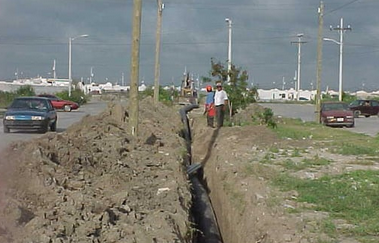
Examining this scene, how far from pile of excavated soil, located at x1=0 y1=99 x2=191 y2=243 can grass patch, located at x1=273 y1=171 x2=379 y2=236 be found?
201cm

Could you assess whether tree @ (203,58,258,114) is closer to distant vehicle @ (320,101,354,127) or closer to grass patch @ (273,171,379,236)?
distant vehicle @ (320,101,354,127)

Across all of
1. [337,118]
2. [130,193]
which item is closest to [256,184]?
[130,193]

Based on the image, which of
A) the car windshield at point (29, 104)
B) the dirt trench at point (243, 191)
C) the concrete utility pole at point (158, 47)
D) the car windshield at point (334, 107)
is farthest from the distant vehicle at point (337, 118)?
the car windshield at point (29, 104)

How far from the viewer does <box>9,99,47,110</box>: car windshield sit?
2633cm

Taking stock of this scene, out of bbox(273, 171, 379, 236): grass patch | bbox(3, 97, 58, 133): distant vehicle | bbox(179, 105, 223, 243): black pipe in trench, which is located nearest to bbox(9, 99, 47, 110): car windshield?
bbox(3, 97, 58, 133): distant vehicle

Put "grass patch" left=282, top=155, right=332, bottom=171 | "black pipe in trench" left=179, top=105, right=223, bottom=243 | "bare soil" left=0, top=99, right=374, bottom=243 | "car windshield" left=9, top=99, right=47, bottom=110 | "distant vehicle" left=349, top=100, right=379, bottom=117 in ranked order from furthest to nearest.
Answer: "distant vehicle" left=349, top=100, right=379, bottom=117
"car windshield" left=9, top=99, right=47, bottom=110
"grass patch" left=282, top=155, right=332, bottom=171
"black pipe in trench" left=179, top=105, right=223, bottom=243
"bare soil" left=0, top=99, right=374, bottom=243

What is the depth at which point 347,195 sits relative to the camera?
1089 centimetres

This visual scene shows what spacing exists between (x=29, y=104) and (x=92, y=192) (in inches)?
713

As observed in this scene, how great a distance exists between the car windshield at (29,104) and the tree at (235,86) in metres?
7.39

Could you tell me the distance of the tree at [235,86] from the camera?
2827 centimetres

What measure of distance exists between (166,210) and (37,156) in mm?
2399

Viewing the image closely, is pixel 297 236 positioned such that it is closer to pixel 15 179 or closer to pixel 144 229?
pixel 144 229

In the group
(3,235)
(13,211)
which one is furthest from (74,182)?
A: (3,235)

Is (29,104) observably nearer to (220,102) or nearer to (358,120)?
(220,102)
